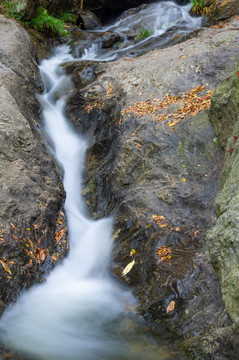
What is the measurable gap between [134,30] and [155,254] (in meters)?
11.6

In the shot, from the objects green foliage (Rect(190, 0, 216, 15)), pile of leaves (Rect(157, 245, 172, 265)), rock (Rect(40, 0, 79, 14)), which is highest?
rock (Rect(40, 0, 79, 14))

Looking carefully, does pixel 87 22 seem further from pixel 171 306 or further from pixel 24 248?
pixel 171 306

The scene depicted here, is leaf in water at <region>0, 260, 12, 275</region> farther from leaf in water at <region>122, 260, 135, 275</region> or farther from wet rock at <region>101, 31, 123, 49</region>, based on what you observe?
wet rock at <region>101, 31, 123, 49</region>

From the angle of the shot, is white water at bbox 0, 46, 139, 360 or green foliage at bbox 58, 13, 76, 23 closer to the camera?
white water at bbox 0, 46, 139, 360

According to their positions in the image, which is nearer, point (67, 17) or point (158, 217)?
point (158, 217)

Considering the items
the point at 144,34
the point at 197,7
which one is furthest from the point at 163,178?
the point at 197,7

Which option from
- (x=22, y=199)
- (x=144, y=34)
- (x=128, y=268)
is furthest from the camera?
(x=144, y=34)

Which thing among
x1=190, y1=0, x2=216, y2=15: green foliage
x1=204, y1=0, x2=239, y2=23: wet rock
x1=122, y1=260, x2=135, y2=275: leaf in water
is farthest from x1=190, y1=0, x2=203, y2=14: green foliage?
x1=122, y1=260, x2=135, y2=275: leaf in water

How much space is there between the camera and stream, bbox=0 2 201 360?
3.50m

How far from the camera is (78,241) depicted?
5.74 m

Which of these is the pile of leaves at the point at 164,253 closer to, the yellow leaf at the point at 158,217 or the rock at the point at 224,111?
the yellow leaf at the point at 158,217

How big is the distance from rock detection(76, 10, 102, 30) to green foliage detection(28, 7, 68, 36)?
2851mm

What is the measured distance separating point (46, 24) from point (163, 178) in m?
9.55

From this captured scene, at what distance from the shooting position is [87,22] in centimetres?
1572
